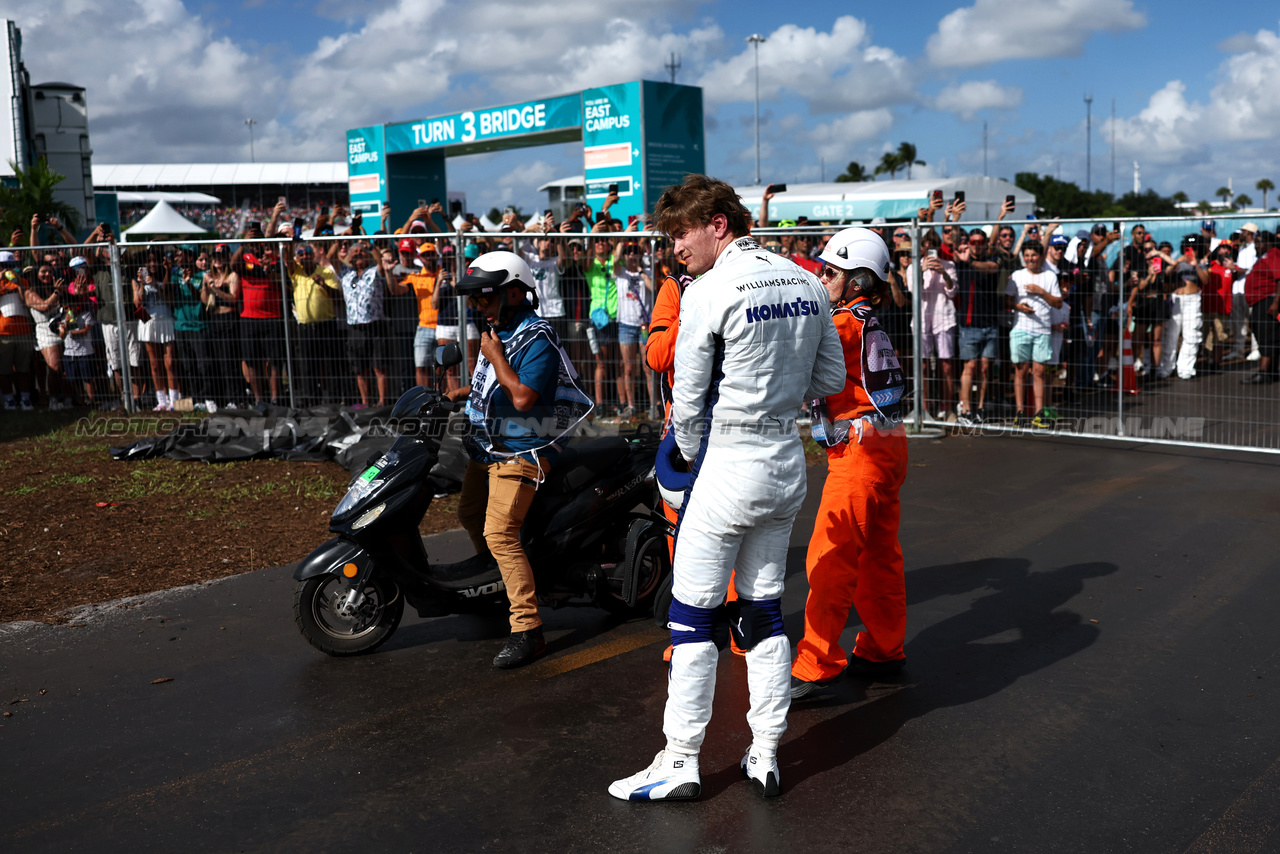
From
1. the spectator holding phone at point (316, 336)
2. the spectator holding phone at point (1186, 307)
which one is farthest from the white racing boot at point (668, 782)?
the spectator holding phone at point (1186, 307)

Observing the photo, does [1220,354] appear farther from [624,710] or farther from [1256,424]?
[624,710]

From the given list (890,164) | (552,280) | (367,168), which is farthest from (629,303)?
(890,164)

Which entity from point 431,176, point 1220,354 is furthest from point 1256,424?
point 431,176

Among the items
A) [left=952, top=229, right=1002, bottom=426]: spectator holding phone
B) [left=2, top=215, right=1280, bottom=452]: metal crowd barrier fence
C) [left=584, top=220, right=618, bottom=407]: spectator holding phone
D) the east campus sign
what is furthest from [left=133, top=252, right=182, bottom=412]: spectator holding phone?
[left=952, top=229, right=1002, bottom=426]: spectator holding phone

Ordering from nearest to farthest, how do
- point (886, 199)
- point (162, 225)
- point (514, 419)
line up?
point (514, 419), point (886, 199), point (162, 225)

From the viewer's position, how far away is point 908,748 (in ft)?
12.9

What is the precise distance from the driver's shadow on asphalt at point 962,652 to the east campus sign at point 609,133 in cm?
1092

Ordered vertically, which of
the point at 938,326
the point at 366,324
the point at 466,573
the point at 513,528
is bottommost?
the point at 466,573

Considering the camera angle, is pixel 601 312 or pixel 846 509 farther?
pixel 601 312

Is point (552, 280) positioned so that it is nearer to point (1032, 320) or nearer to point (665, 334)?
point (1032, 320)

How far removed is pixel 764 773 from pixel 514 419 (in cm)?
204

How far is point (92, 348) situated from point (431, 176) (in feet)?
44.3

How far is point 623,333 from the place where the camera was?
→ 10789 millimetres

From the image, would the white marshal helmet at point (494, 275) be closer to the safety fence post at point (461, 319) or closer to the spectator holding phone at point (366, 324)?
the safety fence post at point (461, 319)
